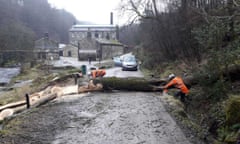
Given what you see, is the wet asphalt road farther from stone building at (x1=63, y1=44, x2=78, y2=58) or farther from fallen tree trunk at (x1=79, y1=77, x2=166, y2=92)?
stone building at (x1=63, y1=44, x2=78, y2=58)

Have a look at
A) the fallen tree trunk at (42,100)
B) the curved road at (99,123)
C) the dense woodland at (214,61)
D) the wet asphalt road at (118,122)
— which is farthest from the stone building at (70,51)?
the curved road at (99,123)

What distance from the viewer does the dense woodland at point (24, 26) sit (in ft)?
146

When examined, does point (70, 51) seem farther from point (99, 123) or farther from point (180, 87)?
point (99, 123)

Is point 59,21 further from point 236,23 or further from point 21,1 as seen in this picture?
point 236,23

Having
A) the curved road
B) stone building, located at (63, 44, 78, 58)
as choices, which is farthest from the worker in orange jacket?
stone building, located at (63, 44, 78, 58)

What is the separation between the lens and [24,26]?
6806 centimetres

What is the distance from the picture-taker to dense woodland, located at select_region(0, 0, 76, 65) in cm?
4447

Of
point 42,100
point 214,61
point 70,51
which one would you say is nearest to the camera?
point 214,61

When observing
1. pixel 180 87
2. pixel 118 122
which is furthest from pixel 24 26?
pixel 118 122

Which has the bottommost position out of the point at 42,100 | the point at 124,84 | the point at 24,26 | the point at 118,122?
the point at 118,122

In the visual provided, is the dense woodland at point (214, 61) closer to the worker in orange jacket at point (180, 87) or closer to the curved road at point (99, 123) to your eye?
the worker in orange jacket at point (180, 87)

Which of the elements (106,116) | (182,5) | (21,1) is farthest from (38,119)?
(21,1)

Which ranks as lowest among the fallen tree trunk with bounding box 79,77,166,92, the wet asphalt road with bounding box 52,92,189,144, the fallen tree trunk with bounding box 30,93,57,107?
the wet asphalt road with bounding box 52,92,189,144

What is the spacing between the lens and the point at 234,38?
1091cm
